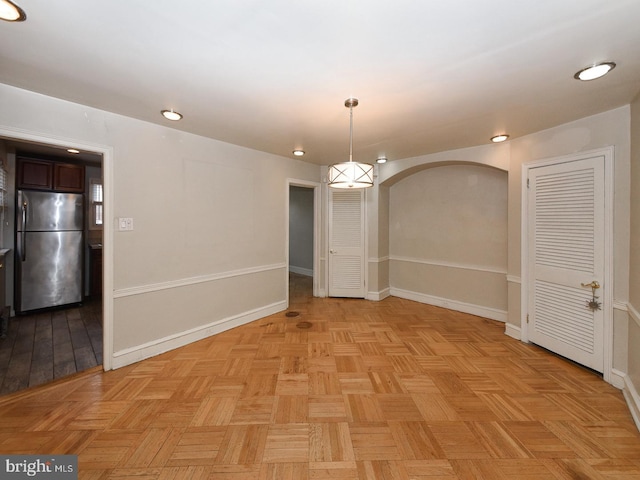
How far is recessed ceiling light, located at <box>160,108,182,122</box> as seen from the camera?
2423 mm

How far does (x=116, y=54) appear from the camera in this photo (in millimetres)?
1599

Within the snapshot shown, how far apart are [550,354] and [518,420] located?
1392 millimetres

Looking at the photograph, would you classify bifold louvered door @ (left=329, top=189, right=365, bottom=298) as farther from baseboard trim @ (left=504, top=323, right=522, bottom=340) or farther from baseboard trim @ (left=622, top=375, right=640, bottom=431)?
baseboard trim @ (left=622, top=375, right=640, bottom=431)

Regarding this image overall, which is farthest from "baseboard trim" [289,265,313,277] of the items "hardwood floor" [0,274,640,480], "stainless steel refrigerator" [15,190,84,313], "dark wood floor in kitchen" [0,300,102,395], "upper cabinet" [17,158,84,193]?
"upper cabinet" [17,158,84,193]

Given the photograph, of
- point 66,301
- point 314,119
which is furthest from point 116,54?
point 66,301

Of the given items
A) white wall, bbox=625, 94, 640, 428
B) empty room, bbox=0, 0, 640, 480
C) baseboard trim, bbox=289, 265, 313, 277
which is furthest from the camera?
baseboard trim, bbox=289, 265, 313, 277

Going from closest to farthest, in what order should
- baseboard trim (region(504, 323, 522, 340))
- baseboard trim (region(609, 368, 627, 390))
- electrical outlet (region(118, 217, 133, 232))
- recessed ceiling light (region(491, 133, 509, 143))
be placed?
baseboard trim (region(609, 368, 627, 390)) → electrical outlet (region(118, 217, 133, 232)) → recessed ceiling light (region(491, 133, 509, 143)) → baseboard trim (region(504, 323, 522, 340))

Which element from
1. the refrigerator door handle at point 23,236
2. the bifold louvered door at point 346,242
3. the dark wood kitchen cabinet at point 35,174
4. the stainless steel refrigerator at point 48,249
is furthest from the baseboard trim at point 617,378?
the dark wood kitchen cabinet at point 35,174

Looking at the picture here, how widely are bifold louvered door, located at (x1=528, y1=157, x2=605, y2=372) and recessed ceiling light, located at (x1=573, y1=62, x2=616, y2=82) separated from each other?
965mm

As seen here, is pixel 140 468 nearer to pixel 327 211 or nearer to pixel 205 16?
pixel 205 16

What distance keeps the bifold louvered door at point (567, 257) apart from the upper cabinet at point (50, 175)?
626cm

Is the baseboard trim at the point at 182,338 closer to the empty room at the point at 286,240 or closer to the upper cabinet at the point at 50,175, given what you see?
the empty room at the point at 286,240

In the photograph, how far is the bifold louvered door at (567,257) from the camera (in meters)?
2.44

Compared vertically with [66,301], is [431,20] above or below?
above
